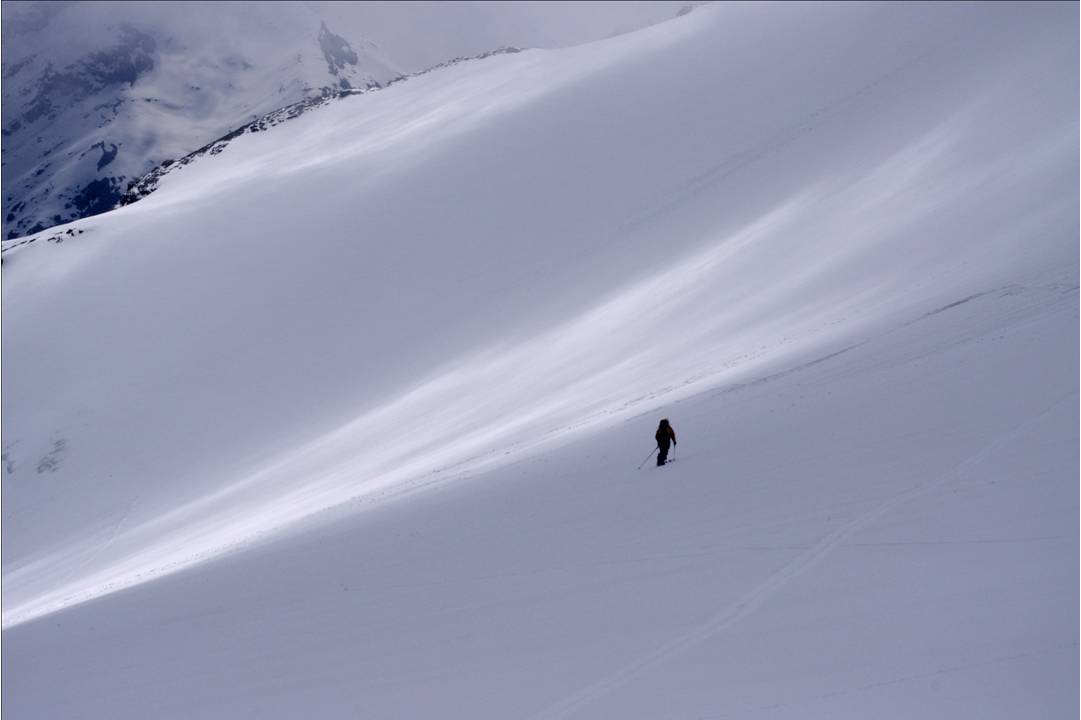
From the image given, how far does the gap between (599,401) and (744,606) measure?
13.5m

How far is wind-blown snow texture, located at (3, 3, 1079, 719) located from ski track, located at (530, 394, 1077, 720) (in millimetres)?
52

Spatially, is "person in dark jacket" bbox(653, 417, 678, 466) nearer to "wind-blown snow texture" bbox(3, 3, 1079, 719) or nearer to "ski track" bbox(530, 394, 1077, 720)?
"wind-blown snow texture" bbox(3, 3, 1079, 719)

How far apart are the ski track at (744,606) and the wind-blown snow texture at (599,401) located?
5 cm

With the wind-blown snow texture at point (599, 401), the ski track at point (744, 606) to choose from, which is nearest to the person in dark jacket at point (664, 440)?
the wind-blown snow texture at point (599, 401)

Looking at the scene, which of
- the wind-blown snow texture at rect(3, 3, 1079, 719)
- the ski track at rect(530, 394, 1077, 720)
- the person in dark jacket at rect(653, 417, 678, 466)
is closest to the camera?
the ski track at rect(530, 394, 1077, 720)

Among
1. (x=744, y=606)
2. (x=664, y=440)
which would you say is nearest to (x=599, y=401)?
(x=664, y=440)

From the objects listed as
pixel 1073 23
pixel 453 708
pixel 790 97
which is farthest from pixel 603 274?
pixel 453 708

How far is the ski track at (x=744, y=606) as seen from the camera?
29.7ft

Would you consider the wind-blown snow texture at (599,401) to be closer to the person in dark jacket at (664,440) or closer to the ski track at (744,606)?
the ski track at (744,606)

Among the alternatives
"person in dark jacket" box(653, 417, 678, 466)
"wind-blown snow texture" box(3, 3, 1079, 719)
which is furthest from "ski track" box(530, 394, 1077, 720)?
"person in dark jacket" box(653, 417, 678, 466)

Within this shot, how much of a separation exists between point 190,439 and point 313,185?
22550 mm

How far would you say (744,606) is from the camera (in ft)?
32.3

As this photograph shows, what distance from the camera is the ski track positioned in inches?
357

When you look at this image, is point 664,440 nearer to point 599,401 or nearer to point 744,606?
point 744,606
